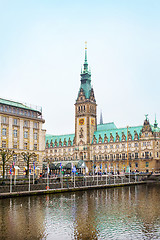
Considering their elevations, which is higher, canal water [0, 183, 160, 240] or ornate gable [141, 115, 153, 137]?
ornate gable [141, 115, 153, 137]

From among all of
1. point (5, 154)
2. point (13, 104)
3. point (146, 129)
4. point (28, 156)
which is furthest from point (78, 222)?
point (146, 129)

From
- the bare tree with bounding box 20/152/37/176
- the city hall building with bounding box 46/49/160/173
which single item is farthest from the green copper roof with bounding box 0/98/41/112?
the city hall building with bounding box 46/49/160/173

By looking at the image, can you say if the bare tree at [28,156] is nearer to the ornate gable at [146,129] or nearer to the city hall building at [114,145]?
the city hall building at [114,145]

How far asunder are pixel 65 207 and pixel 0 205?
396 inches

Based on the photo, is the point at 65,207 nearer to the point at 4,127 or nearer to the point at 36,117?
the point at 4,127

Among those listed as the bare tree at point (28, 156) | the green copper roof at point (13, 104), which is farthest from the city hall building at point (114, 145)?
the green copper roof at point (13, 104)

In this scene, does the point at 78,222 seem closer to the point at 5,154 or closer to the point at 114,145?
the point at 5,154

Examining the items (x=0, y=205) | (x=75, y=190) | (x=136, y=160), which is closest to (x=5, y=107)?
(x=75, y=190)

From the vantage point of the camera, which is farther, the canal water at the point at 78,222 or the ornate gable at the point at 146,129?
the ornate gable at the point at 146,129

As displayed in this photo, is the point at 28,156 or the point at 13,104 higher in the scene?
the point at 13,104

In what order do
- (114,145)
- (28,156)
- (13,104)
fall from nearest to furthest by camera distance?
(28,156) → (13,104) → (114,145)

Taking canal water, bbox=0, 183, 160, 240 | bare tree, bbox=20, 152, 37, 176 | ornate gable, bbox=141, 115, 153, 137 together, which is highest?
ornate gable, bbox=141, 115, 153, 137

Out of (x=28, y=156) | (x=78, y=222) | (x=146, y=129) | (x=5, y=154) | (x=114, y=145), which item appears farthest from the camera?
(x=114, y=145)

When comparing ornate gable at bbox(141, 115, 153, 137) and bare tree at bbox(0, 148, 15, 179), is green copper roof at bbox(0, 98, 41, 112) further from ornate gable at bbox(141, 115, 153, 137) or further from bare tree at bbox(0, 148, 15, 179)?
ornate gable at bbox(141, 115, 153, 137)
